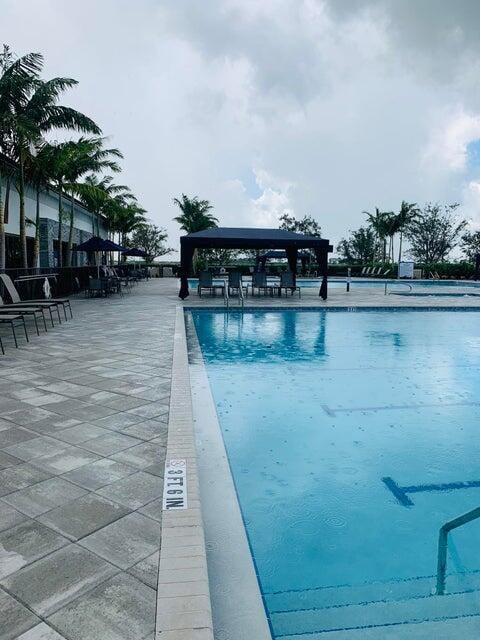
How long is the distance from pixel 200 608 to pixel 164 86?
1889 centimetres

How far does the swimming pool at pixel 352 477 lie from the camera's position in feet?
8.13

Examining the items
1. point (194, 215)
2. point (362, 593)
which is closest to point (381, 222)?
point (194, 215)

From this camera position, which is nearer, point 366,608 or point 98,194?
point 366,608

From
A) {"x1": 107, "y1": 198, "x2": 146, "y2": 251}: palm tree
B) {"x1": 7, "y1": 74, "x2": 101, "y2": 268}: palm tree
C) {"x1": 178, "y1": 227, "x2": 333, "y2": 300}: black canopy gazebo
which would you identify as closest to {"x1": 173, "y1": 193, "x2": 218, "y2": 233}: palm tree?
{"x1": 107, "y1": 198, "x2": 146, "y2": 251}: palm tree

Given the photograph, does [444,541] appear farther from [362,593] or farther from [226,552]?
[226,552]

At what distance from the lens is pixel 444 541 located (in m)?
2.97

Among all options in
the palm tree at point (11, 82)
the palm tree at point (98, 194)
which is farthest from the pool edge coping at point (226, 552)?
the palm tree at point (98, 194)

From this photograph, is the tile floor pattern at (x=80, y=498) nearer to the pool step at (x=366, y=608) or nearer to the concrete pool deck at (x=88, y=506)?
the concrete pool deck at (x=88, y=506)

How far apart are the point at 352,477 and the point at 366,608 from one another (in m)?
1.53

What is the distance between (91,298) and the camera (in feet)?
58.0

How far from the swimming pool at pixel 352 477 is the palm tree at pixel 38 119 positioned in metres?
8.44

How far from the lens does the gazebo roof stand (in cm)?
1673

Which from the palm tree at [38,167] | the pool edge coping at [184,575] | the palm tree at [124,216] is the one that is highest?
the palm tree at [124,216]

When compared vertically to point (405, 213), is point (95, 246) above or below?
below
